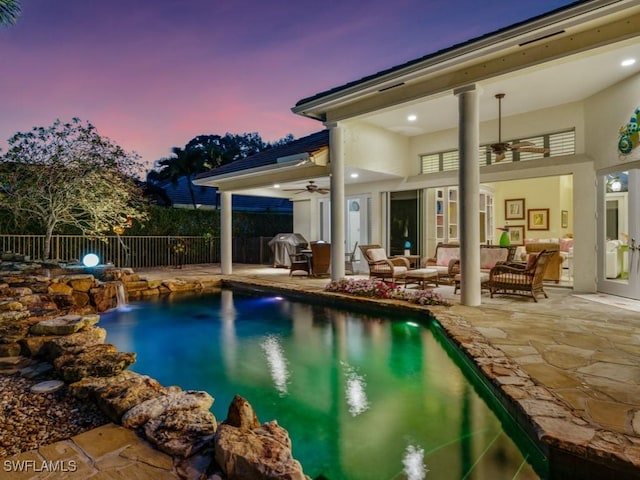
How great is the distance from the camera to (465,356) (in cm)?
414

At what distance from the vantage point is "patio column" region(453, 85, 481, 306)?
20.5 feet

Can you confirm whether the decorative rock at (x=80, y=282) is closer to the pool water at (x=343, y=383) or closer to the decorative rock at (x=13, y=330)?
the pool water at (x=343, y=383)

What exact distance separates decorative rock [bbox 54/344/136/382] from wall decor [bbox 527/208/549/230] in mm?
13282

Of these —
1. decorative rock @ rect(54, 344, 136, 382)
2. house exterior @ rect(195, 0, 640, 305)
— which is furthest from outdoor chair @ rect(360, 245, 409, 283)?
decorative rock @ rect(54, 344, 136, 382)

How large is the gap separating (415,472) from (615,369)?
7.56ft

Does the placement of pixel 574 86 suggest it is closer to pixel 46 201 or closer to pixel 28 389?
pixel 28 389

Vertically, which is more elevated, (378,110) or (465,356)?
(378,110)

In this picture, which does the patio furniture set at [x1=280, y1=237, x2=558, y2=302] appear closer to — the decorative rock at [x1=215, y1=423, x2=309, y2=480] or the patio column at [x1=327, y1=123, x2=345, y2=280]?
the patio column at [x1=327, y1=123, x2=345, y2=280]

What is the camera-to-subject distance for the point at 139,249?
48.0 ft

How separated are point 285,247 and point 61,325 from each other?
9902 millimetres

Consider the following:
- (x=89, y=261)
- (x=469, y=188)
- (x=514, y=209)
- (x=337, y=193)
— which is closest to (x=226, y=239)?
(x=89, y=261)

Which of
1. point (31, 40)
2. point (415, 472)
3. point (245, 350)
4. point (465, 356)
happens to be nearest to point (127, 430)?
point (415, 472)

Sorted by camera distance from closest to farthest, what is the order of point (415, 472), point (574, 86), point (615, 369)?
point (415, 472), point (615, 369), point (574, 86)

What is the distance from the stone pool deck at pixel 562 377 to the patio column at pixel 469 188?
565mm
